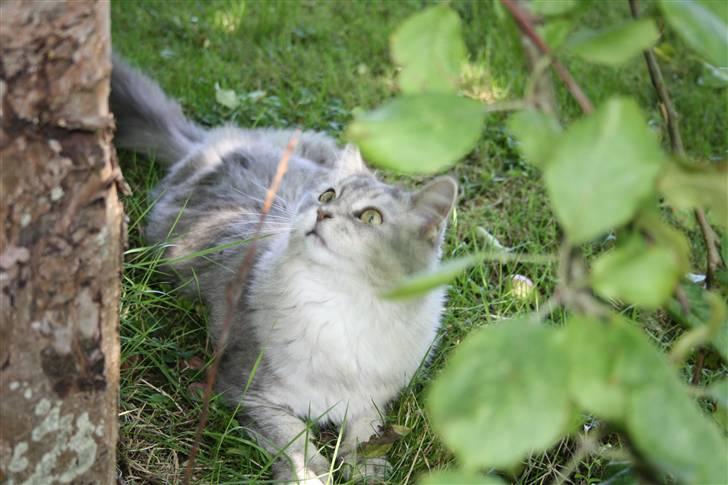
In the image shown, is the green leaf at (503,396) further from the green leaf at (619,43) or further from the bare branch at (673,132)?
the bare branch at (673,132)

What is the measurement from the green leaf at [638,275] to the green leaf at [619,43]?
0.64ft

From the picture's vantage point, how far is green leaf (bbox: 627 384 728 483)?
27.7 inches

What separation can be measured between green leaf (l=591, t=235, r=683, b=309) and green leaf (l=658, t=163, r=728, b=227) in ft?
0.27

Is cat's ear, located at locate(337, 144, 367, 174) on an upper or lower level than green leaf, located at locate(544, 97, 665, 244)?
lower

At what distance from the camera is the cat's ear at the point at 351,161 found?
2.58 m

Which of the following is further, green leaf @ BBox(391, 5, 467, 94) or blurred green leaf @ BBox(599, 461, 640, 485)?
blurred green leaf @ BBox(599, 461, 640, 485)

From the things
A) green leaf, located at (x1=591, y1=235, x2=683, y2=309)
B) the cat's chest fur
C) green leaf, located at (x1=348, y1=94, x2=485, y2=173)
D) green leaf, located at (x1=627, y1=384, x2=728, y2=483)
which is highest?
green leaf, located at (x1=348, y1=94, x2=485, y2=173)

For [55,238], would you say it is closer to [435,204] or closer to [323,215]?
[323,215]

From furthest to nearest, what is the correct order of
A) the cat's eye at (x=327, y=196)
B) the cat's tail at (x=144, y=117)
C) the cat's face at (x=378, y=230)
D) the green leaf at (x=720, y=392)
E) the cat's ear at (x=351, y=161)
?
the cat's tail at (x=144, y=117) < the cat's ear at (x=351, y=161) < the cat's eye at (x=327, y=196) < the cat's face at (x=378, y=230) < the green leaf at (x=720, y=392)

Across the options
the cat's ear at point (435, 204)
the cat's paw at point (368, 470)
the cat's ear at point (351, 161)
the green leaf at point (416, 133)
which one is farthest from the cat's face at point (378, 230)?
the green leaf at point (416, 133)

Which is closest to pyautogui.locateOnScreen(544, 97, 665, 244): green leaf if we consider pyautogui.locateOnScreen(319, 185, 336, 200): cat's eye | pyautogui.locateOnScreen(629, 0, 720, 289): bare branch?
pyautogui.locateOnScreen(629, 0, 720, 289): bare branch

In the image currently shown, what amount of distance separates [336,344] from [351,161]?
25.3 inches

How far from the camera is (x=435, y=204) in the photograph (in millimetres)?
2244

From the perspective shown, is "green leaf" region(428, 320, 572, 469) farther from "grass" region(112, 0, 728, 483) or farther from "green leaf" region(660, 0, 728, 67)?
"grass" region(112, 0, 728, 483)
